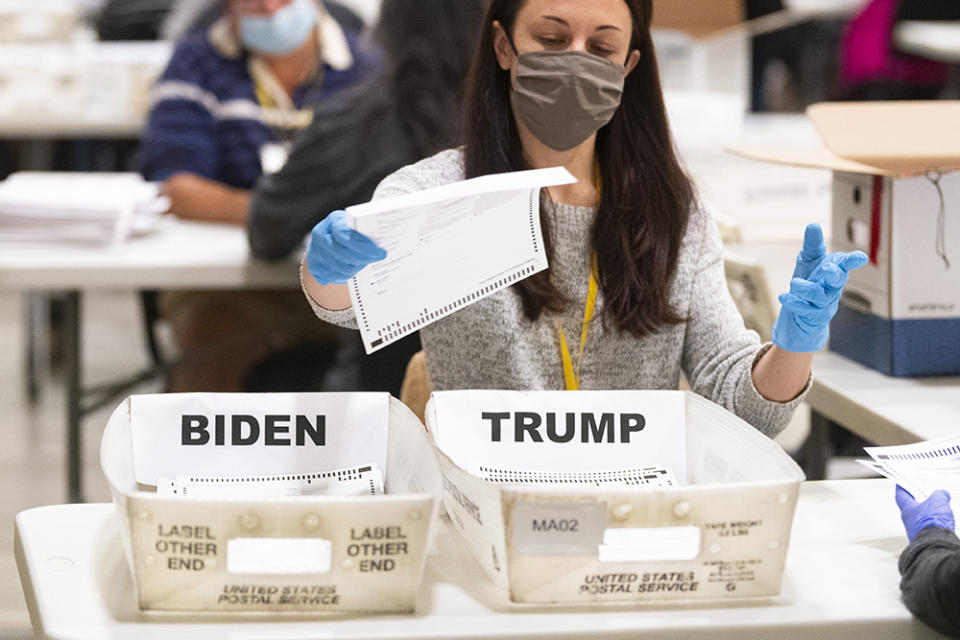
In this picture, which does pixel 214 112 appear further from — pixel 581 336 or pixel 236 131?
pixel 581 336

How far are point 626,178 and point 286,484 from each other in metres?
0.68

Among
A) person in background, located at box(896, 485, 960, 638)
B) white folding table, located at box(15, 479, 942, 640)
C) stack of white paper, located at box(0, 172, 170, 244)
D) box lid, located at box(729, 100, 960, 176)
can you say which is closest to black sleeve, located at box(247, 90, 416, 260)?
stack of white paper, located at box(0, 172, 170, 244)

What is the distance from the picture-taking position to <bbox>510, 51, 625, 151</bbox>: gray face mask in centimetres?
149

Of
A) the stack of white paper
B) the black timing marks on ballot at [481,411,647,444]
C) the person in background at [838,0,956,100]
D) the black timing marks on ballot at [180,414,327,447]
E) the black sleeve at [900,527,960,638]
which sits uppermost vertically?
the black timing marks on ballot at [180,414,327,447]

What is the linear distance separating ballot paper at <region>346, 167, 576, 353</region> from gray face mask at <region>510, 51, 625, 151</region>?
30 cm

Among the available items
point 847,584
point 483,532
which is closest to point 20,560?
point 483,532

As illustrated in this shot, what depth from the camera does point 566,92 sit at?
4.86ft

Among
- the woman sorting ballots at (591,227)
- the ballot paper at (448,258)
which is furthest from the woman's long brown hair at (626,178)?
the ballot paper at (448,258)

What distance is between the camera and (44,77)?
409 centimetres

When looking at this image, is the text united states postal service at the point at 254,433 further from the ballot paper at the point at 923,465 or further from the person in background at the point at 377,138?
the person in background at the point at 377,138

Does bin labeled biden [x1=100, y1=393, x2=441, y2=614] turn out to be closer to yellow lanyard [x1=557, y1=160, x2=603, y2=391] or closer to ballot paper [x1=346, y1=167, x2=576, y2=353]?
ballot paper [x1=346, y1=167, x2=576, y2=353]

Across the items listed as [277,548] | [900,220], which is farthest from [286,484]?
[900,220]

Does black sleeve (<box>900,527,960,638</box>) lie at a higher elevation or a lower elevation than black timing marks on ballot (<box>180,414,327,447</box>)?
lower

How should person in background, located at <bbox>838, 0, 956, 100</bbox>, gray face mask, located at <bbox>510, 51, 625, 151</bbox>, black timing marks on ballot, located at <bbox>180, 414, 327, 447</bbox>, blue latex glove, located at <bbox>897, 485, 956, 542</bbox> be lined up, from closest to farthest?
blue latex glove, located at <bbox>897, 485, 956, 542</bbox>
black timing marks on ballot, located at <bbox>180, 414, 327, 447</bbox>
gray face mask, located at <bbox>510, 51, 625, 151</bbox>
person in background, located at <bbox>838, 0, 956, 100</bbox>
